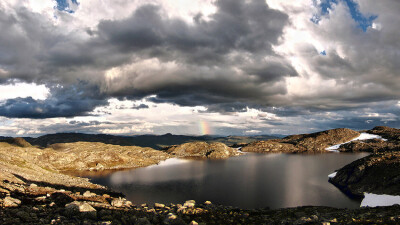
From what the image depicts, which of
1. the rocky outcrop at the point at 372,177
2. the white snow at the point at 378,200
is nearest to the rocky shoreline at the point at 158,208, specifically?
the rocky outcrop at the point at 372,177

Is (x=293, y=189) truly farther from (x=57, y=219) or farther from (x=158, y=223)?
(x=57, y=219)

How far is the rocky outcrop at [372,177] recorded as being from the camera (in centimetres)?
8157

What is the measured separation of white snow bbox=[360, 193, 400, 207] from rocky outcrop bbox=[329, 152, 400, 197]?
3.24 metres

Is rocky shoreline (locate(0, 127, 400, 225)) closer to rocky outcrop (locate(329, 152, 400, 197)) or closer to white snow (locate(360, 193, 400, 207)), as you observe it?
rocky outcrop (locate(329, 152, 400, 197))

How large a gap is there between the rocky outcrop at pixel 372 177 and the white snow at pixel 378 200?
127 inches

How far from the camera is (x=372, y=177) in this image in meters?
92.6

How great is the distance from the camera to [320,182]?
4441 inches

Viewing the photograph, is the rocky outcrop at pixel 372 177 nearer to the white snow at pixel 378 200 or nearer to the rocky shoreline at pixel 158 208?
the rocky shoreline at pixel 158 208

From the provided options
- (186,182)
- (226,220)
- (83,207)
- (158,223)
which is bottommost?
(186,182)

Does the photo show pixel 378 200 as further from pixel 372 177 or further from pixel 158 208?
pixel 158 208

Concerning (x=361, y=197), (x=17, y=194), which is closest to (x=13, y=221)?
(x=17, y=194)

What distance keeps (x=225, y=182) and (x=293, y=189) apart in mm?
34358

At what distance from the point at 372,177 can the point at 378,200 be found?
72.7ft

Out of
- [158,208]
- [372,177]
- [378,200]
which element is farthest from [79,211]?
[372,177]
